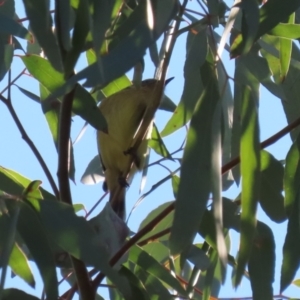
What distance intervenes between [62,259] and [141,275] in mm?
182

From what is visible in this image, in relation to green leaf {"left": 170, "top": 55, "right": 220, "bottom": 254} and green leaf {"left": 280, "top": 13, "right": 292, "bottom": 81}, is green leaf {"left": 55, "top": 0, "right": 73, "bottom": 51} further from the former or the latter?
green leaf {"left": 280, "top": 13, "right": 292, "bottom": 81}

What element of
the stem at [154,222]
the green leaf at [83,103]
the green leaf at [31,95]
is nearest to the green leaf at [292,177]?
the stem at [154,222]

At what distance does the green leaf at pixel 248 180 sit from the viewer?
1.20 meters

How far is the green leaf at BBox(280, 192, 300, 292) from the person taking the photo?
51.1 inches

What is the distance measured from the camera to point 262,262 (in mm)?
1404

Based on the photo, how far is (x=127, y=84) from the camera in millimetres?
1836

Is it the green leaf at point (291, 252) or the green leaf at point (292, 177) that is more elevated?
the green leaf at point (292, 177)

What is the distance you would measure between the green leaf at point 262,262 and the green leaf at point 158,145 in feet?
1.27

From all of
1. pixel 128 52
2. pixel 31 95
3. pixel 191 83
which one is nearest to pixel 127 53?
pixel 128 52

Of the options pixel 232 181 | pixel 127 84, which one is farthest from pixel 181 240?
pixel 127 84

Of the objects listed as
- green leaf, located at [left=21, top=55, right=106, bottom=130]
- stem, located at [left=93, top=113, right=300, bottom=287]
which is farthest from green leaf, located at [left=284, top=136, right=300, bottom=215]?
green leaf, located at [left=21, top=55, right=106, bottom=130]

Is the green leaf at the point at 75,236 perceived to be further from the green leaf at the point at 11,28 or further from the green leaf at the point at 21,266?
the green leaf at the point at 11,28

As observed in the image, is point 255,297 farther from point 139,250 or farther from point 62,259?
point 62,259

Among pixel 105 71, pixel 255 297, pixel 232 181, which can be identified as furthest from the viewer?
pixel 232 181
